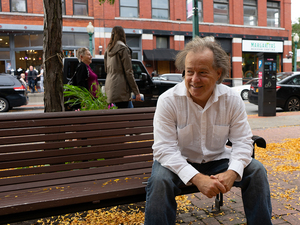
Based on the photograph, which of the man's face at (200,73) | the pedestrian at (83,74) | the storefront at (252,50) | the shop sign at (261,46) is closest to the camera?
the man's face at (200,73)

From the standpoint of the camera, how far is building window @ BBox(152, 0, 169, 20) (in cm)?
2622

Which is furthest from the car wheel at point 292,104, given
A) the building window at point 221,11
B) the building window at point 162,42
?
the building window at point 221,11

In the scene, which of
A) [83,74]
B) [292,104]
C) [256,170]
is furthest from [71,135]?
[292,104]

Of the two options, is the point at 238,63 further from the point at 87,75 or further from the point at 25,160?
the point at 25,160

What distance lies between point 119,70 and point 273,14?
3130 centimetres

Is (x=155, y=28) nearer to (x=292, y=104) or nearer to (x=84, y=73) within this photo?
(x=292, y=104)

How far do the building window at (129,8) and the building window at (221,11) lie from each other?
811 cm

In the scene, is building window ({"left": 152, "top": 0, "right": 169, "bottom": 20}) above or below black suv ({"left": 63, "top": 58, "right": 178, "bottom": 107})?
above

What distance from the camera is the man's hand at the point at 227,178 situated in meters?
2.06

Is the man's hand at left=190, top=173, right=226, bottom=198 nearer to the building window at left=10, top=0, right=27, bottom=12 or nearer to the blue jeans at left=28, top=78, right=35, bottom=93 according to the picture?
the blue jeans at left=28, top=78, right=35, bottom=93

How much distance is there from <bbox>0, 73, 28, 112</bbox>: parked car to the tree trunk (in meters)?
10.5

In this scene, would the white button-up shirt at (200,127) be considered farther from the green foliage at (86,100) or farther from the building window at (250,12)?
the building window at (250,12)

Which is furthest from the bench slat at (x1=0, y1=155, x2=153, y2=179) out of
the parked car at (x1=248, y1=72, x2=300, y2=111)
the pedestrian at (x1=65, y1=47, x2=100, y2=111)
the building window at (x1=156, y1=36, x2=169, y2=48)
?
the building window at (x1=156, y1=36, x2=169, y2=48)

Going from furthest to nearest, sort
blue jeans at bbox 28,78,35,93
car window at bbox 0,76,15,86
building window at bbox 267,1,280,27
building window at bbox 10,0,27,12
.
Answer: building window at bbox 267,1,280,27 < building window at bbox 10,0,27,12 < blue jeans at bbox 28,78,35,93 < car window at bbox 0,76,15,86
